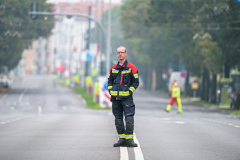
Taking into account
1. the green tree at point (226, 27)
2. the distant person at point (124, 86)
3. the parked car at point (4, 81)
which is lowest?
A: the parked car at point (4, 81)

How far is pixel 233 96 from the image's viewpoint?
41.5 m

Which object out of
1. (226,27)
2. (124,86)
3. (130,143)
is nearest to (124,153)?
(130,143)

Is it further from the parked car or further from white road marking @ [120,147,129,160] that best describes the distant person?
the parked car

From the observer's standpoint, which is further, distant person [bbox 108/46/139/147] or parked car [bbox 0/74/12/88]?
parked car [bbox 0/74/12/88]

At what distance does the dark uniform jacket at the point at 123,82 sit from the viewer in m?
10.5

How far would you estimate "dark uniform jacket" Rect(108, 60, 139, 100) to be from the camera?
415 inches

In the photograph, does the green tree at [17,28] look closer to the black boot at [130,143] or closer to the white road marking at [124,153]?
the black boot at [130,143]

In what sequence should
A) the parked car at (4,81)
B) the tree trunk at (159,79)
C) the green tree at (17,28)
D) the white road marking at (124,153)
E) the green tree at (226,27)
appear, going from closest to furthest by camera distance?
the white road marking at (124,153) → the green tree at (226,27) → the green tree at (17,28) → the parked car at (4,81) → the tree trunk at (159,79)

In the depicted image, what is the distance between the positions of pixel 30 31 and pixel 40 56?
141850mm

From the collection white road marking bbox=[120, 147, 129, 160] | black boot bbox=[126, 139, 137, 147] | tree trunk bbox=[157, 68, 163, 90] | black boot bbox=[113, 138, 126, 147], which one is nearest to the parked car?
tree trunk bbox=[157, 68, 163, 90]

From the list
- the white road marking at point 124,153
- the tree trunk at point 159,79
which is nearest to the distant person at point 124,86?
the white road marking at point 124,153

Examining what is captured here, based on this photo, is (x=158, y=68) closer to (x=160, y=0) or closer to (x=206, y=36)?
(x=160, y=0)

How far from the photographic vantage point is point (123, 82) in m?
10.6

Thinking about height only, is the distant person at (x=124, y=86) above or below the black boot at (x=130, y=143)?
above
